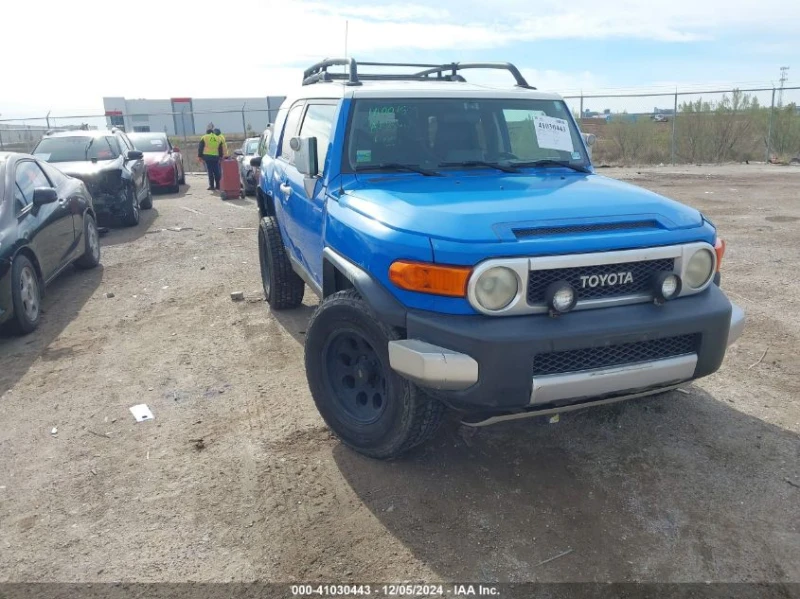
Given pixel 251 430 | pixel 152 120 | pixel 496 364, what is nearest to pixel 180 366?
pixel 251 430

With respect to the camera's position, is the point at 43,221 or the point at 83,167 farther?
the point at 83,167

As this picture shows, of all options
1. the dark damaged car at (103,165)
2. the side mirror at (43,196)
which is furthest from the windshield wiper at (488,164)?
the dark damaged car at (103,165)

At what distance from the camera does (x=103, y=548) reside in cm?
302

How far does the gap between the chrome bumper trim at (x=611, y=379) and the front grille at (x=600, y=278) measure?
351 mm

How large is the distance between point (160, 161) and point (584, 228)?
14828 millimetres

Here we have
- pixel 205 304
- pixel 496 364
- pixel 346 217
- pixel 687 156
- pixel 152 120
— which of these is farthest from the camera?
pixel 152 120

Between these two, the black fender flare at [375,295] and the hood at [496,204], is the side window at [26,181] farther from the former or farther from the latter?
the black fender flare at [375,295]

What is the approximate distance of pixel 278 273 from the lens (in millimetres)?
6086

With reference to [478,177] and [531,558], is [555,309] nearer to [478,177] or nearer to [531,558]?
[531,558]

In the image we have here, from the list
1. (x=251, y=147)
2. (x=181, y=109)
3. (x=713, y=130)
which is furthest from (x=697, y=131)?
(x=181, y=109)

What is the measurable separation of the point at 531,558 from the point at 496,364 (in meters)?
0.86

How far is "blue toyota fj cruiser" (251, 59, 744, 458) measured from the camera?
2936mm

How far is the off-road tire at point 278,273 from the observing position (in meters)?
6.03

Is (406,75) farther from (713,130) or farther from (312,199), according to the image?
(713,130)
